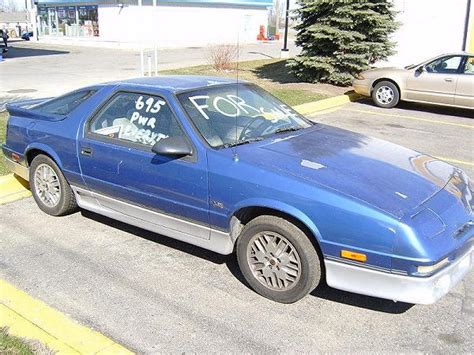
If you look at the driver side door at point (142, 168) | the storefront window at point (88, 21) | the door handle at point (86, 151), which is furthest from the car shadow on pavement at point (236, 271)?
the storefront window at point (88, 21)

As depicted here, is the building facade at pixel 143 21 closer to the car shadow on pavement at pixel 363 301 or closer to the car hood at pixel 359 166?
the car hood at pixel 359 166

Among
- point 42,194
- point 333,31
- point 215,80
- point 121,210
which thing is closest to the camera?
point 121,210

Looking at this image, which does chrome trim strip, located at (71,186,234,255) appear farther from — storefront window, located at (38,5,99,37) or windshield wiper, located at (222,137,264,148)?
storefront window, located at (38,5,99,37)

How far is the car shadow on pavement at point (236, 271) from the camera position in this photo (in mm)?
3314

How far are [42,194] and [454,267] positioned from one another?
380cm

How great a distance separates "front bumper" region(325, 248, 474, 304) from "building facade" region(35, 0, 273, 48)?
31.2 metres

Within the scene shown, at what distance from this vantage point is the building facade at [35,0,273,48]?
3322 cm

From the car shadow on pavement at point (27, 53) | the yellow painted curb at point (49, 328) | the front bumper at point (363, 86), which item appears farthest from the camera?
the car shadow on pavement at point (27, 53)

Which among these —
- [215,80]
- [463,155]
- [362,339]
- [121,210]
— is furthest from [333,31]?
[362,339]

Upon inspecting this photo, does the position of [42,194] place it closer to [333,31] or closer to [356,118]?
[356,118]

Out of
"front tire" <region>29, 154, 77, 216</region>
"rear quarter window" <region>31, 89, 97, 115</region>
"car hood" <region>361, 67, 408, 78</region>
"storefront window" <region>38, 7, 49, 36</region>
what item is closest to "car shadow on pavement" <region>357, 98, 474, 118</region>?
"car hood" <region>361, 67, 408, 78</region>

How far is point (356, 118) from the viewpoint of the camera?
10.2 m

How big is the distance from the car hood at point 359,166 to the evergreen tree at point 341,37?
9717mm

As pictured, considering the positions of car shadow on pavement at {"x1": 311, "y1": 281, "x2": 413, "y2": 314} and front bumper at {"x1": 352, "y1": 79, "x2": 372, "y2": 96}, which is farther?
front bumper at {"x1": 352, "y1": 79, "x2": 372, "y2": 96}
